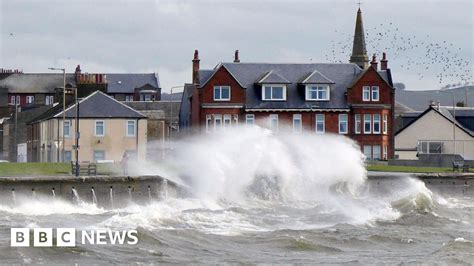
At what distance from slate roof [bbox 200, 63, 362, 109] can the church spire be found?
837 cm

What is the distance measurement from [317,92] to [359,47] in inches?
550

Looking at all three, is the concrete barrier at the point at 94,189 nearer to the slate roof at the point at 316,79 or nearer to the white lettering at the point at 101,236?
the white lettering at the point at 101,236

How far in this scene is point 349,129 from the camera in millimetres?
81875

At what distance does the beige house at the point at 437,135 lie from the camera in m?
89.5

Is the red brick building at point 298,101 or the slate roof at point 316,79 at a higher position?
the slate roof at point 316,79

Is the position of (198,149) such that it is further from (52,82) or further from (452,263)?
(52,82)

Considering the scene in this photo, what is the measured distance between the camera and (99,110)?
79.4 meters

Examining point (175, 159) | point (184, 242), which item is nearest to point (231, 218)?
point (184, 242)

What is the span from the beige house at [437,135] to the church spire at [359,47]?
20.9 ft

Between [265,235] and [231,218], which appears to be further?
[231,218]

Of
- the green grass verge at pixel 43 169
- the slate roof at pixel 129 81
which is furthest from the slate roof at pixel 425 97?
the green grass verge at pixel 43 169

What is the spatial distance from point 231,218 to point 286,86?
41465 mm

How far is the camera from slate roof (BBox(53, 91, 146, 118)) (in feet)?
259

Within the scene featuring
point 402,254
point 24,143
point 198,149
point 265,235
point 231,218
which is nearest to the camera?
point 402,254
